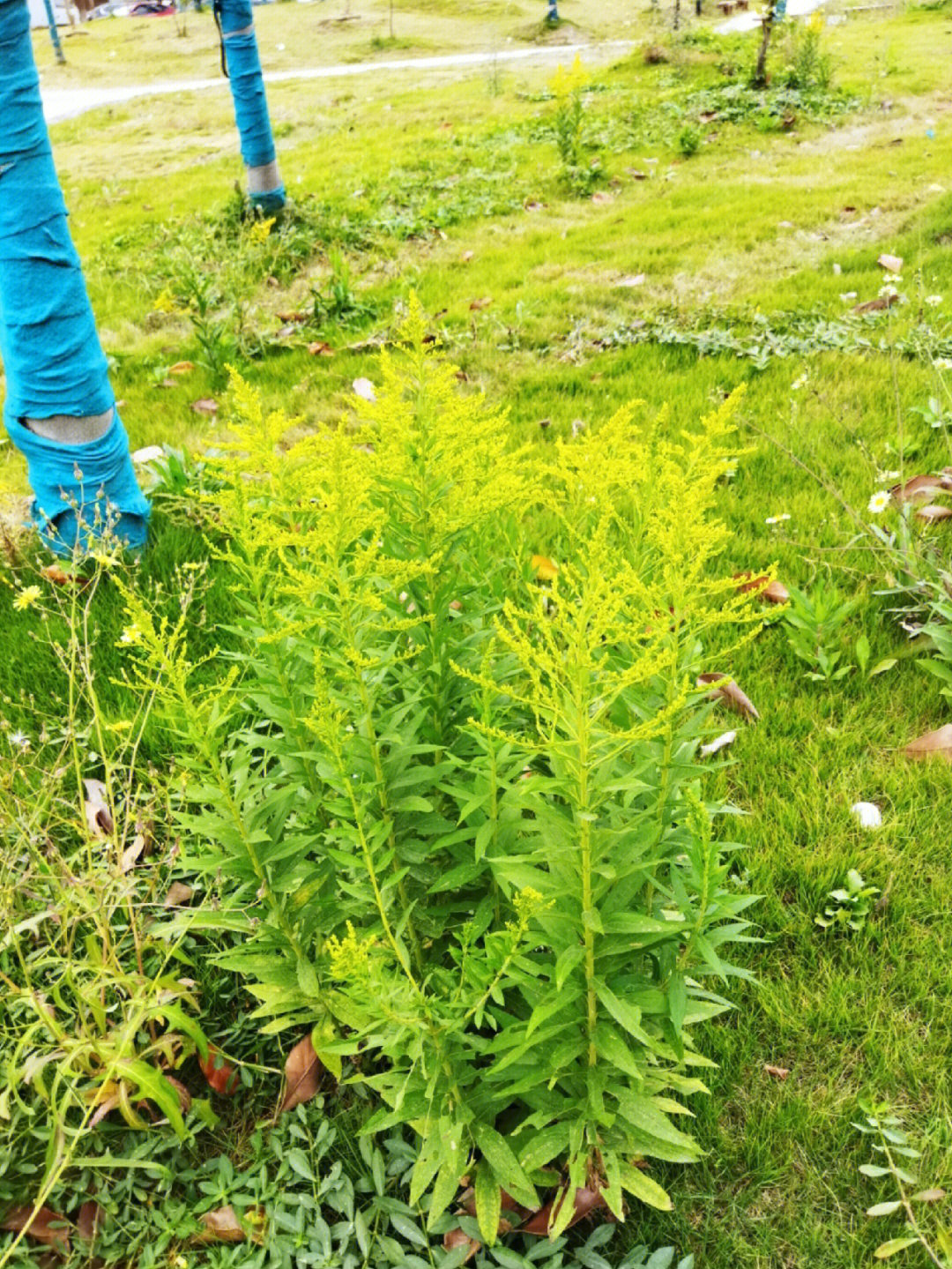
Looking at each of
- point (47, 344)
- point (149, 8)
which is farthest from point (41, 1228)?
point (149, 8)

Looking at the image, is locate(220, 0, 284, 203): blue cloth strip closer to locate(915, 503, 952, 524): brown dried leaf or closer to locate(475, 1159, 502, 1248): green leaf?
locate(915, 503, 952, 524): brown dried leaf

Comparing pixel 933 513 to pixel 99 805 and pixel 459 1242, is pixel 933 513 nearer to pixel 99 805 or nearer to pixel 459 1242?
pixel 459 1242

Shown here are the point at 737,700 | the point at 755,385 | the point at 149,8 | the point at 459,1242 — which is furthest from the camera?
the point at 149,8

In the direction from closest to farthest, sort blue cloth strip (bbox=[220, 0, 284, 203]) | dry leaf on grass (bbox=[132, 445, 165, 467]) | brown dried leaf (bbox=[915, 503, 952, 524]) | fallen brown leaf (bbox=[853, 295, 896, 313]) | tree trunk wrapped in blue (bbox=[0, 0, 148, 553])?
tree trunk wrapped in blue (bbox=[0, 0, 148, 553]) → brown dried leaf (bbox=[915, 503, 952, 524]) → dry leaf on grass (bbox=[132, 445, 165, 467]) → fallen brown leaf (bbox=[853, 295, 896, 313]) → blue cloth strip (bbox=[220, 0, 284, 203])

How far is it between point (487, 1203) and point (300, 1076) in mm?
498

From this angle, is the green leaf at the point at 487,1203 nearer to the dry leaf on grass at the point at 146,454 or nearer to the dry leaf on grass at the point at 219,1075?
the dry leaf on grass at the point at 219,1075

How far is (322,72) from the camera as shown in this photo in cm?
1739

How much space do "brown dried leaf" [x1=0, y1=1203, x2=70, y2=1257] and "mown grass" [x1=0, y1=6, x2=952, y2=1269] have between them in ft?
3.46

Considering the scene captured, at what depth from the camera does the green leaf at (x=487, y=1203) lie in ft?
4.78

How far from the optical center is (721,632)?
275 centimetres

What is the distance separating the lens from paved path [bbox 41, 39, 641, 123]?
16047 millimetres

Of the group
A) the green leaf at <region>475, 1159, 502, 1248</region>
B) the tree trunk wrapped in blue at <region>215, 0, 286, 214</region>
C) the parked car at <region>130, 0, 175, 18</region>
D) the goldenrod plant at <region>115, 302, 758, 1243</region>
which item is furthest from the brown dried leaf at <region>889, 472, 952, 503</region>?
the parked car at <region>130, 0, 175, 18</region>

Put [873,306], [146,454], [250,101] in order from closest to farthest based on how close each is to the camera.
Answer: [146,454] < [873,306] < [250,101]

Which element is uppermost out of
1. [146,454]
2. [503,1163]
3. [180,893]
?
[146,454]
